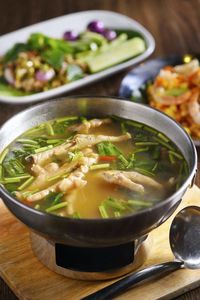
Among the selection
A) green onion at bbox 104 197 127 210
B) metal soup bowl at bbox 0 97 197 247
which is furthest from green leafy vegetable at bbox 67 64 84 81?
green onion at bbox 104 197 127 210

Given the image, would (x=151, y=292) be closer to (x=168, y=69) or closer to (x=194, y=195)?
(x=194, y=195)

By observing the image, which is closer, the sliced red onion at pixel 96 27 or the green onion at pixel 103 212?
the green onion at pixel 103 212

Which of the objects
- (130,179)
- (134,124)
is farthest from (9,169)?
(134,124)

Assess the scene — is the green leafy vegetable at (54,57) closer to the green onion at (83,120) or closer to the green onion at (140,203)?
the green onion at (83,120)

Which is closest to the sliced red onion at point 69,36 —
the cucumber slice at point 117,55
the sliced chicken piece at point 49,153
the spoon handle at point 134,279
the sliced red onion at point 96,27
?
the sliced red onion at point 96,27

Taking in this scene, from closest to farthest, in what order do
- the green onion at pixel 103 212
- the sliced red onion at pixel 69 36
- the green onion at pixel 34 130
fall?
the green onion at pixel 103 212, the green onion at pixel 34 130, the sliced red onion at pixel 69 36

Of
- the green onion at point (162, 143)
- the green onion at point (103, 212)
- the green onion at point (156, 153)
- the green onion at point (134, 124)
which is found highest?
the green onion at point (134, 124)
